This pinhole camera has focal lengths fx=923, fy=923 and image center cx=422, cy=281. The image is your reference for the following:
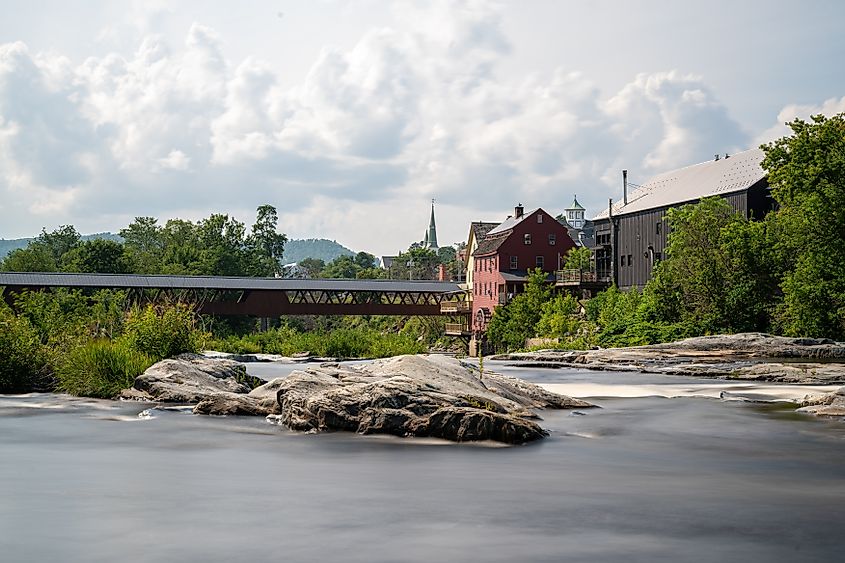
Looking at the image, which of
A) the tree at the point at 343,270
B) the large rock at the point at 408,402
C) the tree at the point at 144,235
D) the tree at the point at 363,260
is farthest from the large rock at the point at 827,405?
the tree at the point at 363,260

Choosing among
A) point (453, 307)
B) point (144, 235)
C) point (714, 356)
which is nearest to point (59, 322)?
point (714, 356)

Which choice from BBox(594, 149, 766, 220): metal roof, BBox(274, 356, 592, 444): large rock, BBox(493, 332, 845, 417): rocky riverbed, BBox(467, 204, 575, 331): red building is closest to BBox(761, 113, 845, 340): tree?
BBox(493, 332, 845, 417): rocky riverbed

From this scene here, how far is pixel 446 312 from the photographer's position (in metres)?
74.2

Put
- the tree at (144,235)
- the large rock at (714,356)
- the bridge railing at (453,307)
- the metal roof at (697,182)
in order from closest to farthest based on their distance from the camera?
the large rock at (714,356)
the metal roof at (697,182)
the bridge railing at (453,307)
the tree at (144,235)

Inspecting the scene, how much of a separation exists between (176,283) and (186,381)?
43445 millimetres

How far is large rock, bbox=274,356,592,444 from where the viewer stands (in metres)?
14.3

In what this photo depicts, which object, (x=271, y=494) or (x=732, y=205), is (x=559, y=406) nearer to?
(x=271, y=494)

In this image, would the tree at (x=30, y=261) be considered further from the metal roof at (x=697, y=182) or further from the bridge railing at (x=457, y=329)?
the metal roof at (x=697, y=182)

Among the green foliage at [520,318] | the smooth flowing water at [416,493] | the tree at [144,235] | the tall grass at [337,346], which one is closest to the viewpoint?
the smooth flowing water at [416,493]

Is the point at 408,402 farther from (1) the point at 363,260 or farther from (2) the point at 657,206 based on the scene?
(1) the point at 363,260

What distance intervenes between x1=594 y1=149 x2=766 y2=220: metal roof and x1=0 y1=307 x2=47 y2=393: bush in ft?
129

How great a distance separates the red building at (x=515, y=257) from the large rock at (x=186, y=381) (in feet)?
172

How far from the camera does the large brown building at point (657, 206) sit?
2069 inches

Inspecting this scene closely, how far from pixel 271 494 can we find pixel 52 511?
2.32 meters
